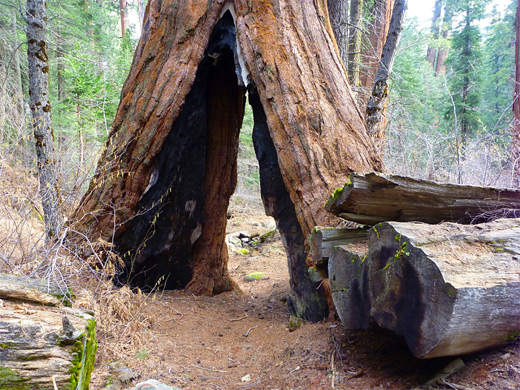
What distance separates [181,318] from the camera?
16.1 feet

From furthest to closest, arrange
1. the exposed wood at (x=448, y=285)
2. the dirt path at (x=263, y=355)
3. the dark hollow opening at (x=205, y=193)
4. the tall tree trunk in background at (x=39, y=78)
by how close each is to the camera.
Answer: the tall tree trunk in background at (x=39, y=78) → the dark hollow opening at (x=205, y=193) → the dirt path at (x=263, y=355) → the exposed wood at (x=448, y=285)

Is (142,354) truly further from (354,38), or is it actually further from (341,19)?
(354,38)

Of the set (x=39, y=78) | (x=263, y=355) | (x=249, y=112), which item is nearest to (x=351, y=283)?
(x=263, y=355)

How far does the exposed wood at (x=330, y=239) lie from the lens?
9.96ft

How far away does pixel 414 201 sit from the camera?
2.82 metres

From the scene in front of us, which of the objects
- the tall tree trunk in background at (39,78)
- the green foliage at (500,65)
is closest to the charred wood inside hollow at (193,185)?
the tall tree trunk in background at (39,78)

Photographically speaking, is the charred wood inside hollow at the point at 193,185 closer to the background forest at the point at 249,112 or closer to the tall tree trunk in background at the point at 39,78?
the background forest at the point at 249,112

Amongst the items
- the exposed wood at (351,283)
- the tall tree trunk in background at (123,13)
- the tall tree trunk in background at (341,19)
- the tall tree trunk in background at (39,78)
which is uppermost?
the tall tree trunk in background at (123,13)

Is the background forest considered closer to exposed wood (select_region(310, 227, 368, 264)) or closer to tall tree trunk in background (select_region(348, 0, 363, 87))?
tall tree trunk in background (select_region(348, 0, 363, 87))

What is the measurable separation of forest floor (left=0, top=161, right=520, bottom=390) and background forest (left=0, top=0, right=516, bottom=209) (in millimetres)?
1316

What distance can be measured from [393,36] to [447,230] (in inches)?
196

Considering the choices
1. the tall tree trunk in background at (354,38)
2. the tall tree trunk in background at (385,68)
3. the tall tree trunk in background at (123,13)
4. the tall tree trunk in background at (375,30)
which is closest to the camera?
the tall tree trunk in background at (385,68)

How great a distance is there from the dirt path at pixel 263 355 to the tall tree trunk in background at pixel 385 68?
12.0 feet

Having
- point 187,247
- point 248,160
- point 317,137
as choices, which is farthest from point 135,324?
point 248,160
